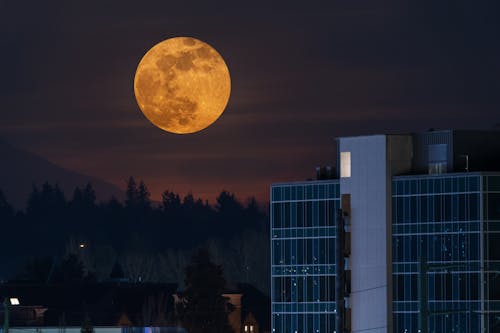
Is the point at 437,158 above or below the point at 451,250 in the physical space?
above

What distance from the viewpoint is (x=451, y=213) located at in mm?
183500

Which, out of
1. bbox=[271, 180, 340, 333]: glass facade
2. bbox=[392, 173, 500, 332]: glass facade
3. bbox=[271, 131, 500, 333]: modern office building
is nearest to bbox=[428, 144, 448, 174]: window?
bbox=[271, 131, 500, 333]: modern office building

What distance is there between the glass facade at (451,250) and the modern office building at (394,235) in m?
0.09

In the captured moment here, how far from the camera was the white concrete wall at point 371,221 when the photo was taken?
188 metres

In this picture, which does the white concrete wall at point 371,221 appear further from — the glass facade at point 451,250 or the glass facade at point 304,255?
the glass facade at point 304,255

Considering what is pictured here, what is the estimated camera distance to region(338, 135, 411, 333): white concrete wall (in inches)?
7402

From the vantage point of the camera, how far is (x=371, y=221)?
621 feet

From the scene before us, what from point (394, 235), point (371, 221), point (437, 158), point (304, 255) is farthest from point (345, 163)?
point (304, 255)

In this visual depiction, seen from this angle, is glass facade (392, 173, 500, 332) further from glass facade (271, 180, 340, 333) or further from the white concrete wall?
glass facade (271, 180, 340, 333)

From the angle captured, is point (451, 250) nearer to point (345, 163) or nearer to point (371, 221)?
point (371, 221)

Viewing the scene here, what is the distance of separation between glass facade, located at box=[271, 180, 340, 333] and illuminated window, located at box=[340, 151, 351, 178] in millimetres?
2067

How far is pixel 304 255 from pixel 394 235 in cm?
1130

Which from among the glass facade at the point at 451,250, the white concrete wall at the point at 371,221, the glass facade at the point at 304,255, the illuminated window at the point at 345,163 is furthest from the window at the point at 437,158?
the glass facade at the point at 304,255

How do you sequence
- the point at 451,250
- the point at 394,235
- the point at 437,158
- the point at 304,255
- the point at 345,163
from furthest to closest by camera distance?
1. the point at 304,255
2. the point at 345,163
3. the point at 394,235
4. the point at 437,158
5. the point at 451,250
